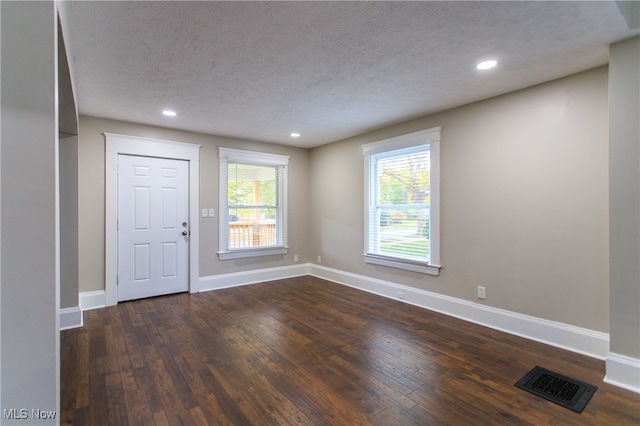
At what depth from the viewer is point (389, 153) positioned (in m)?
4.43

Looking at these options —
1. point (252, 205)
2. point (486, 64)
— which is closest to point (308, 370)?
point (486, 64)

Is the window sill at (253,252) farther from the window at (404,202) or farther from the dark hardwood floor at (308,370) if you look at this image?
the window at (404,202)

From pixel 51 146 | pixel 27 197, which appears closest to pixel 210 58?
pixel 51 146

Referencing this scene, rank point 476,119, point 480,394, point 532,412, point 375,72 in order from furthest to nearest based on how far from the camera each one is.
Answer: point 476,119
point 375,72
point 480,394
point 532,412

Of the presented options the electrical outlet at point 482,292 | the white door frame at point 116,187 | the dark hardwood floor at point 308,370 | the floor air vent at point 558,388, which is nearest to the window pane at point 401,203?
the electrical outlet at point 482,292

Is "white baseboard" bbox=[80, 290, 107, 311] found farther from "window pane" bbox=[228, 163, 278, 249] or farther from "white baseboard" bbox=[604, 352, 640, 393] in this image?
"white baseboard" bbox=[604, 352, 640, 393]

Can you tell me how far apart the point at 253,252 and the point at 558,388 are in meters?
4.19

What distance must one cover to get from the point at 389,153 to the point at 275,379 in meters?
3.25

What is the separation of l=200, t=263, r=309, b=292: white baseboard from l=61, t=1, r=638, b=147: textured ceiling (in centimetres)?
255

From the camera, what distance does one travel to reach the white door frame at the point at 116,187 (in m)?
4.02

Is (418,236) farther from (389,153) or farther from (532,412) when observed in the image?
(532,412)

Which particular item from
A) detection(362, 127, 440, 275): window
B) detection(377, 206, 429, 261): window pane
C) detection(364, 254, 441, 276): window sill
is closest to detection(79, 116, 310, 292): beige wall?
detection(362, 127, 440, 275): window

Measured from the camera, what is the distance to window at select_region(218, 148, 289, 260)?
16.3 ft

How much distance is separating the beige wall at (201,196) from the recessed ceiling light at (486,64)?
3.62 m
